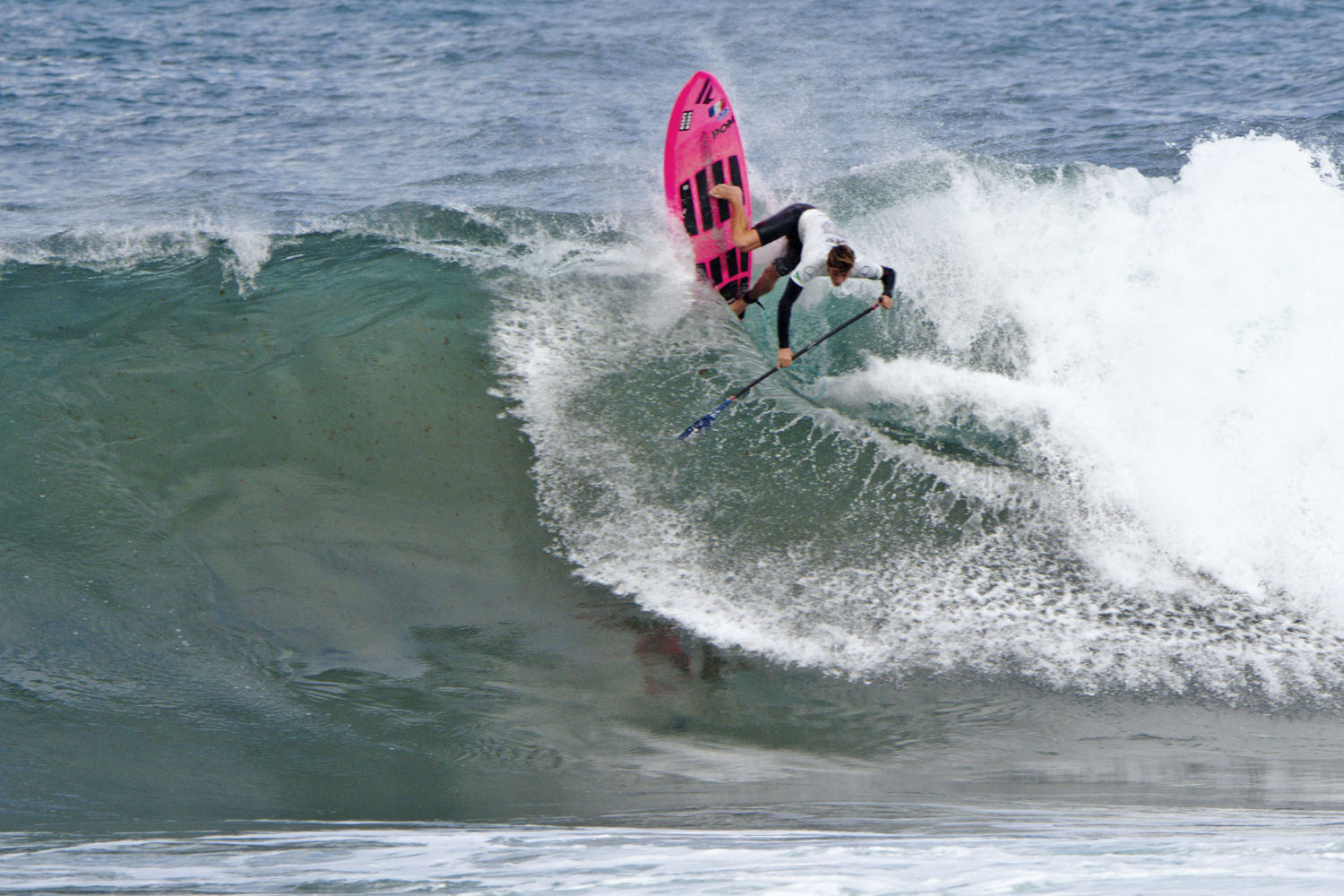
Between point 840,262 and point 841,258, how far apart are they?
0.03m

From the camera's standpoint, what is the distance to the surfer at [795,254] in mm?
6832

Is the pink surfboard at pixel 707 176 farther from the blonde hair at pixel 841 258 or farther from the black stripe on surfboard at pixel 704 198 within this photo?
the blonde hair at pixel 841 258

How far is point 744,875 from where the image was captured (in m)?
3.00

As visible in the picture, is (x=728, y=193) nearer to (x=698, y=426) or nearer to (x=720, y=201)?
(x=720, y=201)

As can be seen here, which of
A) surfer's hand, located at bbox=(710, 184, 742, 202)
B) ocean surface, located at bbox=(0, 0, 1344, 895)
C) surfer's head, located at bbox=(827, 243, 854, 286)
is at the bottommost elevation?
ocean surface, located at bbox=(0, 0, 1344, 895)

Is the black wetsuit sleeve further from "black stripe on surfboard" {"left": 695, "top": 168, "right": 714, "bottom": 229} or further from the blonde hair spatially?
"black stripe on surfboard" {"left": 695, "top": 168, "right": 714, "bottom": 229}

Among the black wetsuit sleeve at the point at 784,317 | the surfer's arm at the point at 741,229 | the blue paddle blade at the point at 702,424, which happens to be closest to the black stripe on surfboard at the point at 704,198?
the surfer's arm at the point at 741,229

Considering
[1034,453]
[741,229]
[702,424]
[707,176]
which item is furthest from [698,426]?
[707,176]

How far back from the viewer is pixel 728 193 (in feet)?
26.0

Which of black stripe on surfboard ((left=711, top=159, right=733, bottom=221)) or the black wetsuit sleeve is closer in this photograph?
the black wetsuit sleeve

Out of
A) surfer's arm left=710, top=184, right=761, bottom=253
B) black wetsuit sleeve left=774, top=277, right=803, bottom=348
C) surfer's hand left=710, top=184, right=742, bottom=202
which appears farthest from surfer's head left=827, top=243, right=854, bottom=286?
surfer's hand left=710, top=184, right=742, bottom=202

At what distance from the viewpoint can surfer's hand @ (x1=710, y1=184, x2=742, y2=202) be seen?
7.83 metres

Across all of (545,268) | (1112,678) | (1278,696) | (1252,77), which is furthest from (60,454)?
(1252,77)

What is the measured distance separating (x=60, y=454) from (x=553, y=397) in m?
3.13
